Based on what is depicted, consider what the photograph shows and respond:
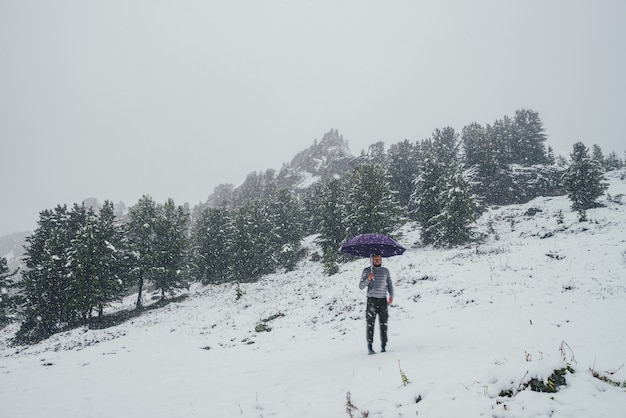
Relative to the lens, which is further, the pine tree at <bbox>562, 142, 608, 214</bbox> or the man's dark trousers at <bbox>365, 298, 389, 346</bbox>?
the pine tree at <bbox>562, 142, 608, 214</bbox>

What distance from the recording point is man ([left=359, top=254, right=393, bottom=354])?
829 cm

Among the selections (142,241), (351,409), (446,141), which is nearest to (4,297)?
(142,241)

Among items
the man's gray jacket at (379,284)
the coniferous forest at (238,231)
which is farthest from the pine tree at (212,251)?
the man's gray jacket at (379,284)

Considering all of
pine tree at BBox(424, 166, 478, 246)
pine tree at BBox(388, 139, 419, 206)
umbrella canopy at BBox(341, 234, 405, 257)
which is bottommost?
umbrella canopy at BBox(341, 234, 405, 257)

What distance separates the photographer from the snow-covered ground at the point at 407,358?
471 cm

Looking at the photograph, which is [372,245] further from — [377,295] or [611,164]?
[611,164]

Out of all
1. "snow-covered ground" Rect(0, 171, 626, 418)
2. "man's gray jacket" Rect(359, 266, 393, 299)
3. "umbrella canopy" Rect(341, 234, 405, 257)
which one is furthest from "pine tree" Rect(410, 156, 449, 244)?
"man's gray jacket" Rect(359, 266, 393, 299)

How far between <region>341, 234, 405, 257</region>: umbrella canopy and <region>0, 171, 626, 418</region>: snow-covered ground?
2650 mm

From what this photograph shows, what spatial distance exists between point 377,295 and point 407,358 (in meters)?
1.66

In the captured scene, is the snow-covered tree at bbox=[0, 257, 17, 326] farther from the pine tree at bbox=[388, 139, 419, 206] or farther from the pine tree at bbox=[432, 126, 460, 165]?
the pine tree at bbox=[432, 126, 460, 165]

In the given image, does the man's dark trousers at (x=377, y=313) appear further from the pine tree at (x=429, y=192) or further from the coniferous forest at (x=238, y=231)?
the pine tree at (x=429, y=192)

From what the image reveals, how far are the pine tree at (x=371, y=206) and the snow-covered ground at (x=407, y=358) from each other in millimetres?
14003

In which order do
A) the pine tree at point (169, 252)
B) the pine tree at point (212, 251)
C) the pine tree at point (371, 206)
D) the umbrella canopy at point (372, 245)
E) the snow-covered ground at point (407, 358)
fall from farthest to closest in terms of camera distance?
the pine tree at point (212, 251)
the pine tree at point (169, 252)
the pine tree at point (371, 206)
the umbrella canopy at point (372, 245)
the snow-covered ground at point (407, 358)

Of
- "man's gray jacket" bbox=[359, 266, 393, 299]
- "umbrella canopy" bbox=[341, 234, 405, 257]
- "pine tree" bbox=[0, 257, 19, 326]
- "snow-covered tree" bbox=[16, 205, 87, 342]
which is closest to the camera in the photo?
"man's gray jacket" bbox=[359, 266, 393, 299]
